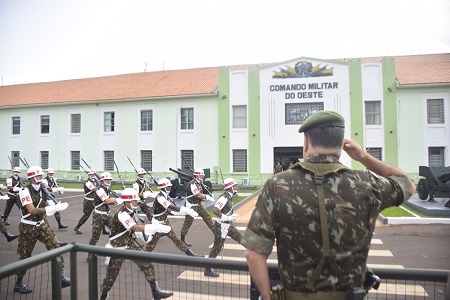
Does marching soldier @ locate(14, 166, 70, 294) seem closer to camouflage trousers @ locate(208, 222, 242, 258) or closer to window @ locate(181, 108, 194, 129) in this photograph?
camouflage trousers @ locate(208, 222, 242, 258)

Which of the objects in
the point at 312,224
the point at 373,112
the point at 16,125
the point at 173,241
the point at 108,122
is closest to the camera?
the point at 312,224

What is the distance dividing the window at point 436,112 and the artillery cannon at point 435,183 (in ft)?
34.6

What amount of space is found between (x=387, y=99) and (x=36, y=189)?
2356 centimetres

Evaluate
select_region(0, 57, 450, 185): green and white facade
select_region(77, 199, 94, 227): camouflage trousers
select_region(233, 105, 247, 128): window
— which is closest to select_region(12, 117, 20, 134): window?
select_region(0, 57, 450, 185): green and white facade

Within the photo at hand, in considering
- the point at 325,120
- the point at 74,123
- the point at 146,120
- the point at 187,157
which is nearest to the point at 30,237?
the point at 325,120

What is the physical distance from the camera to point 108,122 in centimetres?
2986

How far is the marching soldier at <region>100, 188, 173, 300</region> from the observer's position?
5112 millimetres

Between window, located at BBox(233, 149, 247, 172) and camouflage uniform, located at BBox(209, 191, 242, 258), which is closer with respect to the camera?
camouflage uniform, located at BBox(209, 191, 242, 258)

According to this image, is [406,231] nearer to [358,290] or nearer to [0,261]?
[358,290]

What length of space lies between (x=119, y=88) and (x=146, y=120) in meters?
5.01

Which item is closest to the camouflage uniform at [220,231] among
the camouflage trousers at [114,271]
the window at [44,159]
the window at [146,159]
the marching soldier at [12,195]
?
the camouflage trousers at [114,271]

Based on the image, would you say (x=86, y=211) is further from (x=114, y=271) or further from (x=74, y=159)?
(x=74, y=159)

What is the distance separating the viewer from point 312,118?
77.5 inches

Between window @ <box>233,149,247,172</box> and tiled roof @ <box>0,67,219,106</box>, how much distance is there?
5.42m
